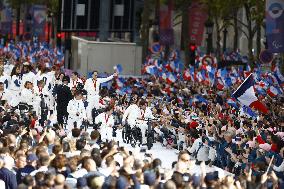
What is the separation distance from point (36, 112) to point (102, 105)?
247 cm

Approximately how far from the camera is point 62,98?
37188 mm

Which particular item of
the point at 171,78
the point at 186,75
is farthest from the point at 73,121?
the point at 171,78

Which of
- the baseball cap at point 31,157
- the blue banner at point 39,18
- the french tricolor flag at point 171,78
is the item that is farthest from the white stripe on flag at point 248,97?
the blue banner at point 39,18

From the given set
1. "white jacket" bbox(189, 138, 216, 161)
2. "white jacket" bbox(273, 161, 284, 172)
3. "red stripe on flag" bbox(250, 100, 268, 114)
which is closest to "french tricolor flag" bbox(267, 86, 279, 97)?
"red stripe on flag" bbox(250, 100, 268, 114)

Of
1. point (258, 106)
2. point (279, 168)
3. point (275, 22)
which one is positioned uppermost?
point (275, 22)

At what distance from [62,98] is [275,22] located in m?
11.7

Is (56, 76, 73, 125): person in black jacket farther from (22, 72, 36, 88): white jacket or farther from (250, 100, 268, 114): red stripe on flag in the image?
(250, 100, 268, 114): red stripe on flag

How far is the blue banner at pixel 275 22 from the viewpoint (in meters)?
45.5

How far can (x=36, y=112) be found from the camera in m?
37.9

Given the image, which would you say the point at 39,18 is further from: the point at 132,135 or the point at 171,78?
the point at 132,135

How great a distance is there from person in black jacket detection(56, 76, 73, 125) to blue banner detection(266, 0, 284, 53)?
1064 centimetres

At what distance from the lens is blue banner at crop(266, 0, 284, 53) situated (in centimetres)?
4547

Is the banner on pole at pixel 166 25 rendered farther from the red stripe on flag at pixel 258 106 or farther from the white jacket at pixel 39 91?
the red stripe on flag at pixel 258 106

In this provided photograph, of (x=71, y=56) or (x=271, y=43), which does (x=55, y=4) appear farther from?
(x=271, y=43)
